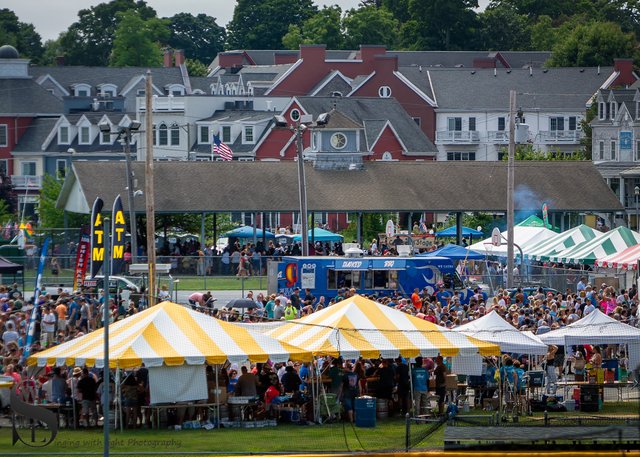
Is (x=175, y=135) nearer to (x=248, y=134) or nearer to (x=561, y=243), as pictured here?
(x=248, y=134)

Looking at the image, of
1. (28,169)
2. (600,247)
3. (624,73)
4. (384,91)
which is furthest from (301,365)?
(624,73)

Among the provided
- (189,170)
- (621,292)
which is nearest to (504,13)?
(189,170)

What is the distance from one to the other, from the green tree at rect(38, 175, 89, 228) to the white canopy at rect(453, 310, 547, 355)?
38.1 meters

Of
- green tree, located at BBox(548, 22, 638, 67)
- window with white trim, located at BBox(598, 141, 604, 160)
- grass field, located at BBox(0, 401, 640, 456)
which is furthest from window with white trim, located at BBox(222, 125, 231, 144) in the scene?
grass field, located at BBox(0, 401, 640, 456)

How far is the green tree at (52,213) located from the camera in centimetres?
6681

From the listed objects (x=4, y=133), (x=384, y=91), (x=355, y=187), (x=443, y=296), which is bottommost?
(x=443, y=296)

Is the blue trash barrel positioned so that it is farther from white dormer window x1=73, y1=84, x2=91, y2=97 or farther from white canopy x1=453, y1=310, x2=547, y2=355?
white dormer window x1=73, y1=84, x2=91, y2=97

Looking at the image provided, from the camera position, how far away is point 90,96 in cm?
10769

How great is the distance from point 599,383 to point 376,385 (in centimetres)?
475

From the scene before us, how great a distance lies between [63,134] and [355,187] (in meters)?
36.5

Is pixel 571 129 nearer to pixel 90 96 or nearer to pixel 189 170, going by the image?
pixel 90 96

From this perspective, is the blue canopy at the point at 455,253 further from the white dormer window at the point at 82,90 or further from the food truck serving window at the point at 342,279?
the white dormer window at the point at 82,90

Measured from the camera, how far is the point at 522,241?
54875mm

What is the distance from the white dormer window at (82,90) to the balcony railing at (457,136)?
2736 centimetres
